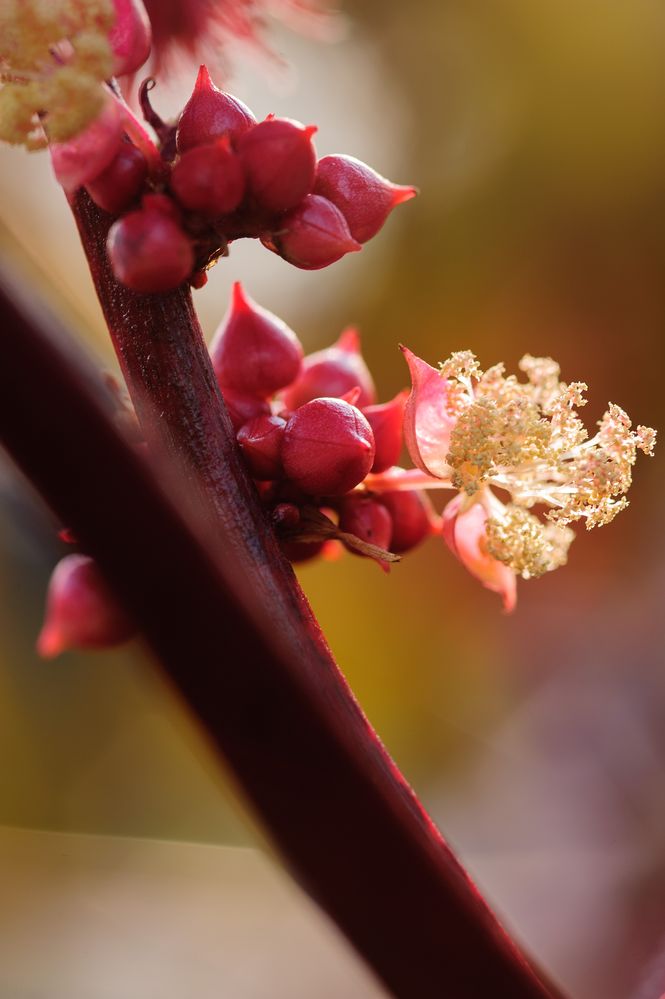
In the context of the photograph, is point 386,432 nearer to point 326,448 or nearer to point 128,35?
point 326,448

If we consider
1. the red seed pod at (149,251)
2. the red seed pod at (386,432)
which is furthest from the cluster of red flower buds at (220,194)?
the red seed pod at (386,432)

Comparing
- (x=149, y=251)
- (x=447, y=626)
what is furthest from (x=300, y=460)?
(x=447, y=626)

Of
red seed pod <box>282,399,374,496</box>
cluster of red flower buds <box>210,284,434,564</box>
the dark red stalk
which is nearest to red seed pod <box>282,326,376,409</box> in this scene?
cluster of red flower buds <box>210,284,434,564</box>

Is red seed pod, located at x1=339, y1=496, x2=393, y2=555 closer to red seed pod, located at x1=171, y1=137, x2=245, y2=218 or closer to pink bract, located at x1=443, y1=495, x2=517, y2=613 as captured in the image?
pink bract, located at x1=443, y1=495, x2=517, y2=613

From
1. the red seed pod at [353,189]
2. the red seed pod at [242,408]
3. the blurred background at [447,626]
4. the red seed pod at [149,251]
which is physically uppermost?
the red seed pod at [353,189]

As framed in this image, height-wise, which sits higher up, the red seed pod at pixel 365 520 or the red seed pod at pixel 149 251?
the red seed pod at pixel 149 251

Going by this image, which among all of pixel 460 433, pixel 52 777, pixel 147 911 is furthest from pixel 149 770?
pixel 460 433

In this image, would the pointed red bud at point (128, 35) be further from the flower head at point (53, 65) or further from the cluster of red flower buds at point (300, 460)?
the cluster of red flower buds at point (300, 460)
